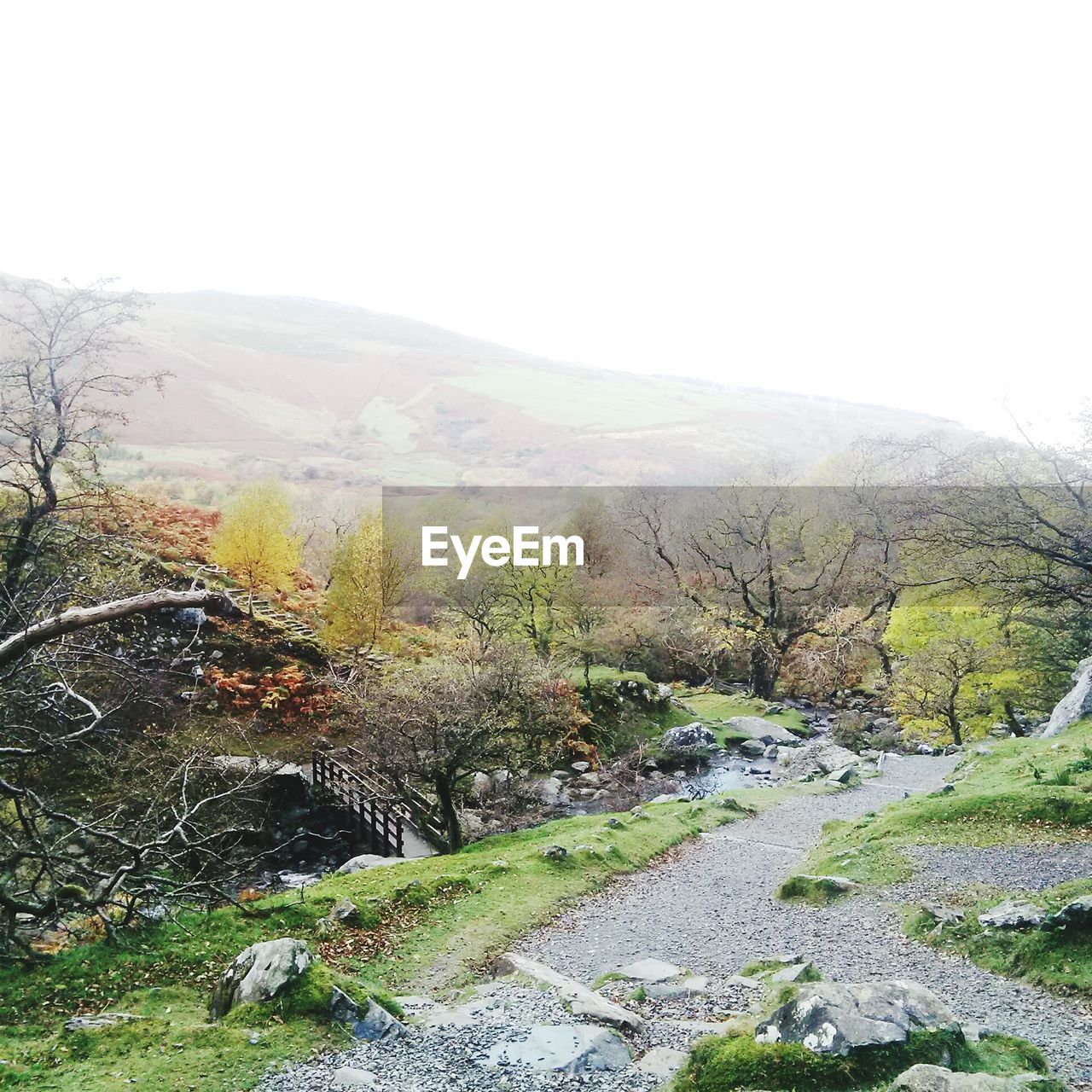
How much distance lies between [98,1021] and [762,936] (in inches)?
368

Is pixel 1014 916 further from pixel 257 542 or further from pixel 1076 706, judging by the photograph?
pixel 257 542

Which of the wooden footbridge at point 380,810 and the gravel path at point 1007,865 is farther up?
the gravel path at point 1007,865

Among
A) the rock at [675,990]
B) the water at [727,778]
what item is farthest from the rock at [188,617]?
the rock at [675,990]

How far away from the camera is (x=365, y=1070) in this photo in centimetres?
709

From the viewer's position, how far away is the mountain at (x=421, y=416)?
307 ft

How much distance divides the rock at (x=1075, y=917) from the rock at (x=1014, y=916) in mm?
258

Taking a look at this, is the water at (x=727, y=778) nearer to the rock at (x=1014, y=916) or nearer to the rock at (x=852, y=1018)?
the rock at (x=1014, y=916)

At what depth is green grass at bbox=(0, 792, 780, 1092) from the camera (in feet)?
23.3

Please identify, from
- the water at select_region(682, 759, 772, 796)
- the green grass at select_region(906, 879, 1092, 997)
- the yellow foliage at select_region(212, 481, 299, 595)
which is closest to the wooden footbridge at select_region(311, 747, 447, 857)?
the water at select_region(682, 759, 772, 796)

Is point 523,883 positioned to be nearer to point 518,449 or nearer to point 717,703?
point 717,703

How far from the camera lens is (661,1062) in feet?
23.9

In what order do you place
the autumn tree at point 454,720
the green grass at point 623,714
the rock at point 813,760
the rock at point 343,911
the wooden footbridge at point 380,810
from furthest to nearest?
the green grass at point 623,714 < the rock at point 813,760 < the wooden footbridge at point 380,810 < the autumn tree at point 454,720 < the rock at point 343,911

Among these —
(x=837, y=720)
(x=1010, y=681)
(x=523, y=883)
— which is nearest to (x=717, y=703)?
(x=837, y=720)

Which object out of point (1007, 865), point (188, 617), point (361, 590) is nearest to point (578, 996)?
point (1007, 865)
